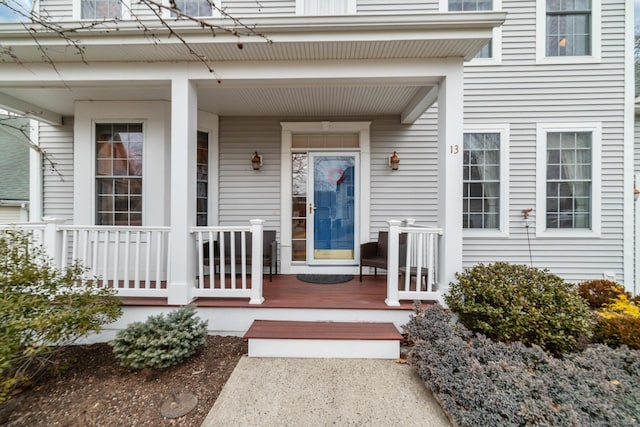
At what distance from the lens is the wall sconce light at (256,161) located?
4.66 metres

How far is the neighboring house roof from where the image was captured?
24.6 feet

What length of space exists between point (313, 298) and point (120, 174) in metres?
3.49

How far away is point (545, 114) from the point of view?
4484 millimetres

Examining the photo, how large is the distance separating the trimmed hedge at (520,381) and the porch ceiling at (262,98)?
3019mm

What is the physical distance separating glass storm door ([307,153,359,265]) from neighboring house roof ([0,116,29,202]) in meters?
8.01

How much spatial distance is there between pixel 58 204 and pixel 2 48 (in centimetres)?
262

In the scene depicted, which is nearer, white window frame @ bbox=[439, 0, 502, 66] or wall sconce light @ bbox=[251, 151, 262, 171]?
white window frame @ bbox=[439, 0, 502, 66]

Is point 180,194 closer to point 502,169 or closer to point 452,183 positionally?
point 452,183

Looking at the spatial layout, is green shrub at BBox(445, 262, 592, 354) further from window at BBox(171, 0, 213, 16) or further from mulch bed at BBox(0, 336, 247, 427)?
window at BBox(171, 0, 213, 16)

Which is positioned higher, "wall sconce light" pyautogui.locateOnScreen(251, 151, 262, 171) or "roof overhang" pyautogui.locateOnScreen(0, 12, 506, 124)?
"roof overhang" pyautogui.locateOnScreen(0, 12, 506, 124)

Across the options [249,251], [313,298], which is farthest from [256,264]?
[249,251]

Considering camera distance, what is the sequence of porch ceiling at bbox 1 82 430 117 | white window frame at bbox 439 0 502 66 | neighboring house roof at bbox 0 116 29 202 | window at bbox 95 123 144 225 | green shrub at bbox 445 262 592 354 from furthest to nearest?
neighboring house roof at bbox 0 116 29 202, white window frame at bbox 439 0 502 66, window at bbox 95 123 144 225, porch ceiling at bbox 1 82 430 117, green shrub at bbox 445 262 592 354

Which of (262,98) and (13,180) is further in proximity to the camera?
(13,180)

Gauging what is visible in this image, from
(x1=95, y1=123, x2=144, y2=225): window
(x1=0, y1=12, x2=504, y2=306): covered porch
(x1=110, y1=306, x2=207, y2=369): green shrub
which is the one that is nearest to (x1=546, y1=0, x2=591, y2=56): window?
(x1=0, y1=12, x2=504, y2=306): covered porch
